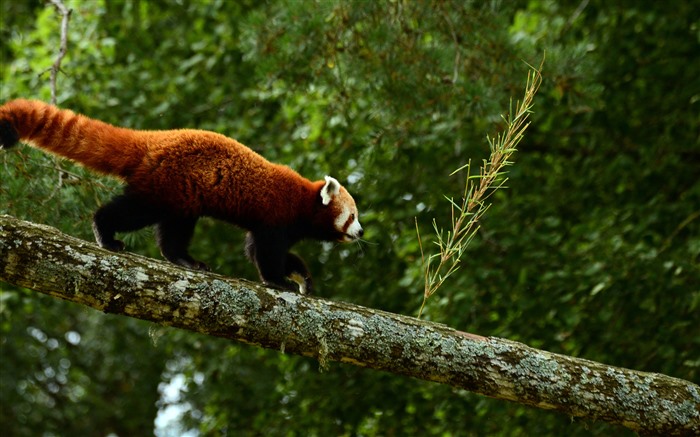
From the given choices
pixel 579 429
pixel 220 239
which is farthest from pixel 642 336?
pixel 220 239

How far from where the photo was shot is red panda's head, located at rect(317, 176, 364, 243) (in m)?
5.29

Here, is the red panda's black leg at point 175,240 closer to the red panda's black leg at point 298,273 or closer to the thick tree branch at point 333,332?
the red panda's black leg at point 298,273

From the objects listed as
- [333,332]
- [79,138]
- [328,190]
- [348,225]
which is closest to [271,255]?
[328,190]

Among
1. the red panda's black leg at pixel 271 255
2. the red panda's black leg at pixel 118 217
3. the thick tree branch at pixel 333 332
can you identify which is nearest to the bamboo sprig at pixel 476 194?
the thick tree branch at pixel 333 332

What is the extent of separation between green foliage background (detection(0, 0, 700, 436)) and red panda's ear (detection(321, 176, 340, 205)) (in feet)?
3.46

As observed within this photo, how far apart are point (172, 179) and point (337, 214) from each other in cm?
131

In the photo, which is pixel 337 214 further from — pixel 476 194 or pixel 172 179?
pixel 476 194

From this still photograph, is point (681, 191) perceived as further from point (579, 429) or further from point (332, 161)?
point (332, 161)

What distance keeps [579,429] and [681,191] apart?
2580 millimetres

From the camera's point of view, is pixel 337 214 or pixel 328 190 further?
pixel 337 214

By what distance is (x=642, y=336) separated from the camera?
6.55m

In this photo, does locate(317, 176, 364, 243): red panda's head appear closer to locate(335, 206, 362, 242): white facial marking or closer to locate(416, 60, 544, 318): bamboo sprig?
locate(335, 206, 362, 242): white facial marking

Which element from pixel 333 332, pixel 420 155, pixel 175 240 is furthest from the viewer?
pixel 420 155

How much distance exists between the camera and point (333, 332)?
352cm
